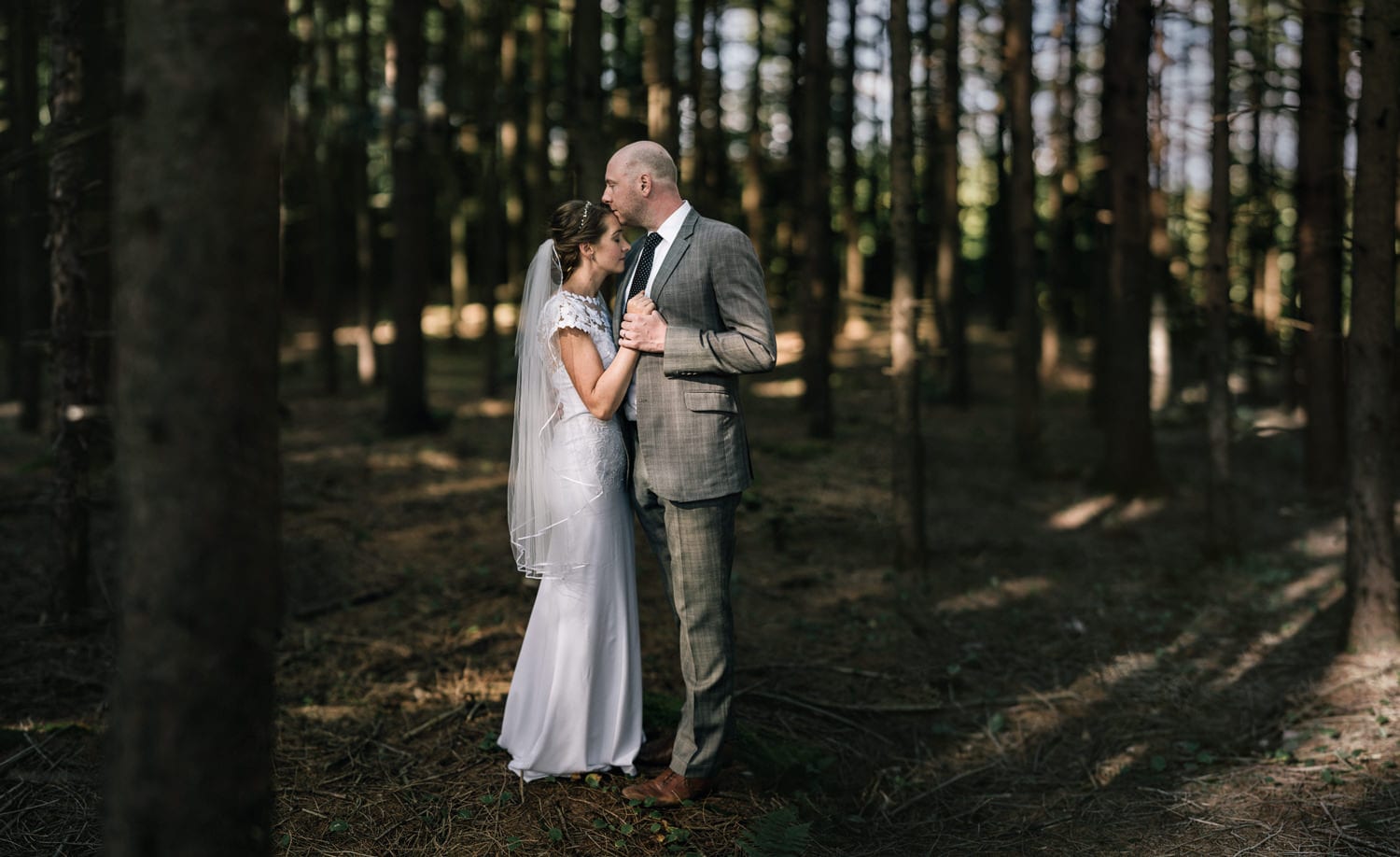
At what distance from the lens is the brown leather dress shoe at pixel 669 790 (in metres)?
4.65

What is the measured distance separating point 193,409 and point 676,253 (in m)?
2.42

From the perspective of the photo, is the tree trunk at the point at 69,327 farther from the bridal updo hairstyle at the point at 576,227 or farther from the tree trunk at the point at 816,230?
the tree trunk at the point at 816,230

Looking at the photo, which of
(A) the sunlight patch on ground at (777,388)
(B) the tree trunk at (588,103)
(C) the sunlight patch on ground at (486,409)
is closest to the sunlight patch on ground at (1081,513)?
(A) the sunlight patch on ground at (777,388)

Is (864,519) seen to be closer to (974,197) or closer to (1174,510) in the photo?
(1174,510)

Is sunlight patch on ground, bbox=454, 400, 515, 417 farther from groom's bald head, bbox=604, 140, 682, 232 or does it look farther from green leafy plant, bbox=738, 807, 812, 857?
green leafy plant, bbox=738, 807, 812, 857

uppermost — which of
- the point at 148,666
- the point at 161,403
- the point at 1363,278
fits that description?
the point at 1363,278

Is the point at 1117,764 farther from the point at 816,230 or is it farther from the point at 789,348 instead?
the point at 789,348

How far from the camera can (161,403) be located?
8.16 ft

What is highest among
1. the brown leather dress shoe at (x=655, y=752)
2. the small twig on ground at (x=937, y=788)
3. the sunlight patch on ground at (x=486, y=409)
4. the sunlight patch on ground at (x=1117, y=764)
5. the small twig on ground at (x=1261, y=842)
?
the sunlight patch on ground at (x=486, y=409)

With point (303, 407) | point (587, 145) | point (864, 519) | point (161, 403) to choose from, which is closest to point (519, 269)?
point (303, 407)

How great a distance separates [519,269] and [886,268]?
52.3 feet

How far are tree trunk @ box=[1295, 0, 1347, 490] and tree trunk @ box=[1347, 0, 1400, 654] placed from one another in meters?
5.41

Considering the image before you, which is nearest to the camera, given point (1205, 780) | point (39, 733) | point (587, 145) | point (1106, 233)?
point (39, 733)

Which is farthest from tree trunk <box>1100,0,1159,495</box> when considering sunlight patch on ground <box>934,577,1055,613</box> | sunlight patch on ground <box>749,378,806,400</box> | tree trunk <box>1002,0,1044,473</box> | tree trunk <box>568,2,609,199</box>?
sunlight patch on ground <box>749,378,806,400</box>
